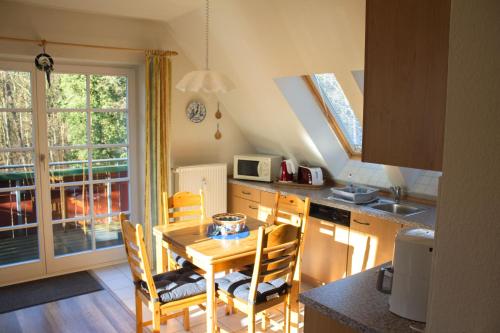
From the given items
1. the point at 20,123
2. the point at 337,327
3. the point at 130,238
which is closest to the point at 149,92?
the point at 20,123

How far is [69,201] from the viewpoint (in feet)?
14.0

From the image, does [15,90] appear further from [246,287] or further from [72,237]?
[246,287]

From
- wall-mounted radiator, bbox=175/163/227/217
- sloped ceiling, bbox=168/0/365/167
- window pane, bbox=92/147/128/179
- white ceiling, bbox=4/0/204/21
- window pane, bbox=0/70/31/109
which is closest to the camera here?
sloped ceiling, bbox=168/0/365/167

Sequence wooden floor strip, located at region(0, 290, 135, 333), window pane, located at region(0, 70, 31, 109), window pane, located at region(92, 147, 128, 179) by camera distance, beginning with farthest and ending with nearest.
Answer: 1. window pane, located at region(92, 147, 128, 179)
2. window pane, located at region(0, 70, 31, 109)
3. wooden floor strip, located at region(0, 290, 135, 333)

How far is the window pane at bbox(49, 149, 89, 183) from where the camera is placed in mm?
4137

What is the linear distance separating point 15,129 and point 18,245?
3.54 ft

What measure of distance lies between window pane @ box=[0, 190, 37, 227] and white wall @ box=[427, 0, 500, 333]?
3924 mm

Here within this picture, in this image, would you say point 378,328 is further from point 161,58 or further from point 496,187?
point 161,58

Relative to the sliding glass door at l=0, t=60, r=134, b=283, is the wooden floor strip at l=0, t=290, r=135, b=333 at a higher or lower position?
lower

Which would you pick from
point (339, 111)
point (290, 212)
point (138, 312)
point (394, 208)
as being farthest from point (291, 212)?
point (138, 312)

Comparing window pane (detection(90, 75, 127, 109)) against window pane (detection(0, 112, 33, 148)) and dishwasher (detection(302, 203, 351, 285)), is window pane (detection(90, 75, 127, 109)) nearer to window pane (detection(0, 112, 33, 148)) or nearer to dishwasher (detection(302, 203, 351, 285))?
window pane (detection(0, 112, 33, 148))

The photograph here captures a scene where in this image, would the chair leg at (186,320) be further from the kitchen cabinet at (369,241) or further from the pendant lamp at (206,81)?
the pendant lamp at (206,81)

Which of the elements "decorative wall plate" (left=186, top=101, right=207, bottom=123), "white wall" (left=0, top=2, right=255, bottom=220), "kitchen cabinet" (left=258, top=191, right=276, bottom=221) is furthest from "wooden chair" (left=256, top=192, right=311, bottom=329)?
"decorative wall plate" (left=186, top=101, right=207, bottom=123)

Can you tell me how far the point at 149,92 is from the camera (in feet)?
13.7
